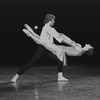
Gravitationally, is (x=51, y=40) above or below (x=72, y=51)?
above

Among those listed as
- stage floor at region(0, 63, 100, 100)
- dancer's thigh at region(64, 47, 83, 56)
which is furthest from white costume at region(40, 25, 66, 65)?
stage floor at region(0, 63, 100, 100)

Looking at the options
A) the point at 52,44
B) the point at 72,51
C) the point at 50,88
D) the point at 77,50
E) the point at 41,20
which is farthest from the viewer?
the point at 41,20

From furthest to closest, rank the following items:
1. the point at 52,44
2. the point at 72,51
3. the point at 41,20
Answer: the point at 41,20
the point at 72,51
the point at 52,44

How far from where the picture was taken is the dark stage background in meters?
17.1

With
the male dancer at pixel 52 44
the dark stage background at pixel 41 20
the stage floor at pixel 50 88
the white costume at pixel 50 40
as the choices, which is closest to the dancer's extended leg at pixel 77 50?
the male dancer at pixel 52 44

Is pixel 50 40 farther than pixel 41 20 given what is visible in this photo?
No

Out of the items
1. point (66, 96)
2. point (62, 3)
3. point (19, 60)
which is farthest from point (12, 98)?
point (62, 3)

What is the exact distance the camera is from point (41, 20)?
58.3 ft

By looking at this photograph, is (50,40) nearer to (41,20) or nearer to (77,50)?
(77,50)

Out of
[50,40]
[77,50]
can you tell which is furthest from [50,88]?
[50,40]

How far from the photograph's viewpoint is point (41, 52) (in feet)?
28.6

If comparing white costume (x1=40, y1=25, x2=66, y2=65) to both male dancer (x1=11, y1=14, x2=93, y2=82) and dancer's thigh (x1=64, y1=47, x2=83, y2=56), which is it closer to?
male dancer (x1=11, y1=14, x2=93, y2=82)

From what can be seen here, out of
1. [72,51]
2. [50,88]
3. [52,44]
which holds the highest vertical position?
[52,44]

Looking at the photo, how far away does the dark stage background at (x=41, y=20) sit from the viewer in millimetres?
17094
